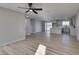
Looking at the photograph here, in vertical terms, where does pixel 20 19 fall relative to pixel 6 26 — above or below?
above

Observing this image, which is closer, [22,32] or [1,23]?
[1,23]

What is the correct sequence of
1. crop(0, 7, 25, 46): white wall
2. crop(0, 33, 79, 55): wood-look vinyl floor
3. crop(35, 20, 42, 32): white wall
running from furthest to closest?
crop(35, 20, 42, 32): white wall
crop(0, 7, 25, 46): white wall
crop(0, 33, 79, 55): wood-look vinyl floor

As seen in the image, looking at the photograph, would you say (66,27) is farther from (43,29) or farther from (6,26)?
(6,26)

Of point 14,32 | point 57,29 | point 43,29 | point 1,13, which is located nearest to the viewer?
point 1,13

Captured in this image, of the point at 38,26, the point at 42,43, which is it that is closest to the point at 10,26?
the point at 42,43

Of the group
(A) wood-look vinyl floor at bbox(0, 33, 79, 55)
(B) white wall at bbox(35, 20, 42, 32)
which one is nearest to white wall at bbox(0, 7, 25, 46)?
(A) wood-look vinyl floor at bbox(0, 33, 79, 55)

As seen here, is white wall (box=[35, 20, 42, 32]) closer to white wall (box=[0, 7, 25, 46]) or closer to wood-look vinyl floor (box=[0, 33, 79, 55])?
white wall (box=[0, 7, 25, 46])

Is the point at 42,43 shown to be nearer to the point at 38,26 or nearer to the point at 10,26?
the point at 10,26

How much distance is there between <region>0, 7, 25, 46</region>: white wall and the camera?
19.4ft

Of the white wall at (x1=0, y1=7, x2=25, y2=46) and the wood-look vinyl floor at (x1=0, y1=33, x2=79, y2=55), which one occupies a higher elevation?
the white wall at (x1=0, y1=7, x2=25, y2=46)

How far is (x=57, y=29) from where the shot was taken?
13.7m

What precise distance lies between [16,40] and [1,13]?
2416mm

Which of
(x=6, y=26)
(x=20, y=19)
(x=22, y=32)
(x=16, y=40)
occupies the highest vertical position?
(x=20, y=19)

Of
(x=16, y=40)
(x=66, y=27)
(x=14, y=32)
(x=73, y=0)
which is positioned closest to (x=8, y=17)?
(x=14, y=32)
